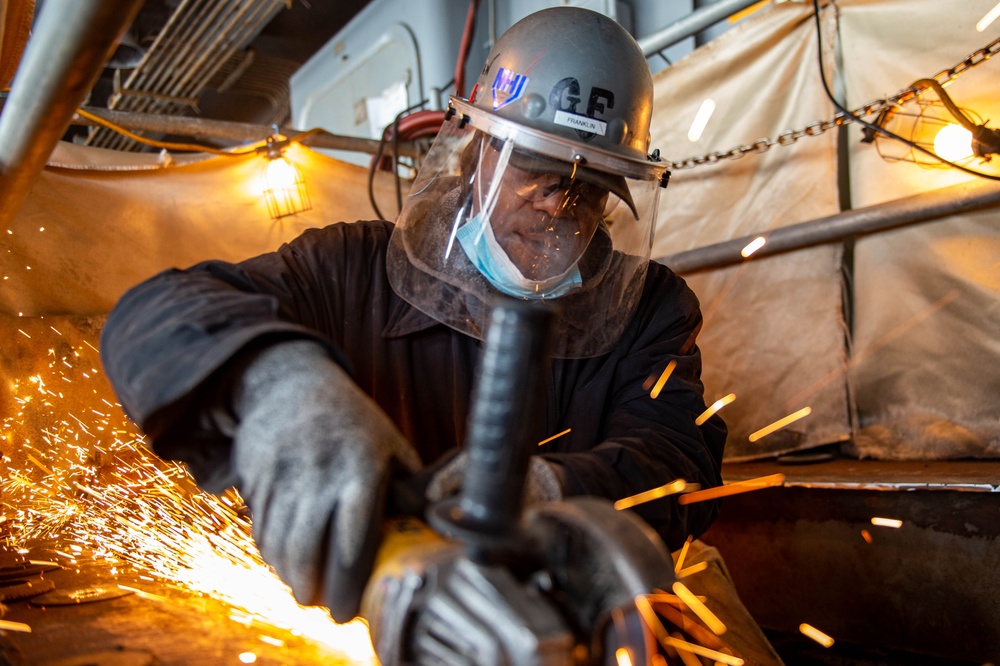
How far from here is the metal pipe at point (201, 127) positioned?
2.97 meters

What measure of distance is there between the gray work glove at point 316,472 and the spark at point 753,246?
2195mm

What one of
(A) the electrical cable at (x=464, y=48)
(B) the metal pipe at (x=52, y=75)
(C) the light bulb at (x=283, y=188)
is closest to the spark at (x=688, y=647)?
(B) the metal pipe at (x=52, y=75)

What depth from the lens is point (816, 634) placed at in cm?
271

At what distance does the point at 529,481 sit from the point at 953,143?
208cm

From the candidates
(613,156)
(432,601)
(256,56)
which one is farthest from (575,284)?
(256,56)

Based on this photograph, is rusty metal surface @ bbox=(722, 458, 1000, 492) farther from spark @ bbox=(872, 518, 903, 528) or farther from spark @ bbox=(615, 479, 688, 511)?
spark @ bbox=(615, 479, 688, 511)

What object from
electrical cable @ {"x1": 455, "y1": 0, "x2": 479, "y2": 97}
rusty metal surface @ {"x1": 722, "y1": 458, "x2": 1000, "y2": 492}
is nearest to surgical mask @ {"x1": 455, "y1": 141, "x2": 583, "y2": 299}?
rusty metal surface @ {"x1": 722, "y1": 458, "x2": 1000, "y2": 492}

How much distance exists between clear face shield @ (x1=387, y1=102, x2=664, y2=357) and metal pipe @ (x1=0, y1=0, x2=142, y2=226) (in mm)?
923

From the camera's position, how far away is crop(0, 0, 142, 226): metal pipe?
112 centimetres

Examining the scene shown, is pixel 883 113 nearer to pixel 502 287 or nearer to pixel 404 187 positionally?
pixel 502 287

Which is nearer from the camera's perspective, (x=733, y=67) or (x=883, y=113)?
(x=883, y=113)

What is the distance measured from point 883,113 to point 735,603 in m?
1.77

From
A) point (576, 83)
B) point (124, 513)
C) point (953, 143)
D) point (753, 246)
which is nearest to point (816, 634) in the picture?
point (753, 246)

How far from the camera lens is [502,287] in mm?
2070
